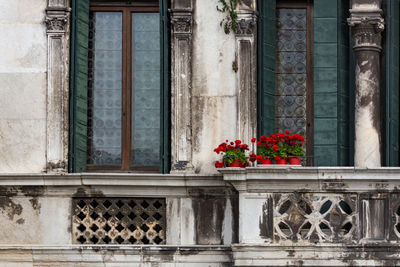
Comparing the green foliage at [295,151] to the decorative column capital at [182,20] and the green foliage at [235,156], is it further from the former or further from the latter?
the decorative column capital at [182,20]

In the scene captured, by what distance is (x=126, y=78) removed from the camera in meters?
23.5

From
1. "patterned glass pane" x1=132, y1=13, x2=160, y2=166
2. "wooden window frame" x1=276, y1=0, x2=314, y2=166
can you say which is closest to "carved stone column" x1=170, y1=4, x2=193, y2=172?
"patterned glass pane" x1=132, y1=13, x2=160, y2=166

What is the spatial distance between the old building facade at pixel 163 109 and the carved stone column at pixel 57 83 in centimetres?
2

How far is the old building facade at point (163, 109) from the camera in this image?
2264 centimetres

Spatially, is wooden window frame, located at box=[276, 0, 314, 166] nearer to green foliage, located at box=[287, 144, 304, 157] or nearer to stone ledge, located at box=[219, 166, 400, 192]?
green foliage, located at box=[287, 144, 304, 157]

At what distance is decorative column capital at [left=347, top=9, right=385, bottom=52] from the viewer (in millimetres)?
22859

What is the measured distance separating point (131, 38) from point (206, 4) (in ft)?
4.61

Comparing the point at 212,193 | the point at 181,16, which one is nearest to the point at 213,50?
the point at 181,16

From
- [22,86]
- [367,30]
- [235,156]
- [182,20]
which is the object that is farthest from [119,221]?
[367,30]

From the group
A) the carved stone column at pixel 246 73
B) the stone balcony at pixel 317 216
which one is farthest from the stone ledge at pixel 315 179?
the carved stone column at pixel 246 73

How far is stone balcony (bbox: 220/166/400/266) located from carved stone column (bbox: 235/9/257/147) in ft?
4.94

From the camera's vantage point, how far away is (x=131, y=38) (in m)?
23.6

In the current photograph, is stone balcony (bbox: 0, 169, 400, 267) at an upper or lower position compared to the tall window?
lower

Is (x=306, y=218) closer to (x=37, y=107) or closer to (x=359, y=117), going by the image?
(x=359, y=117)
